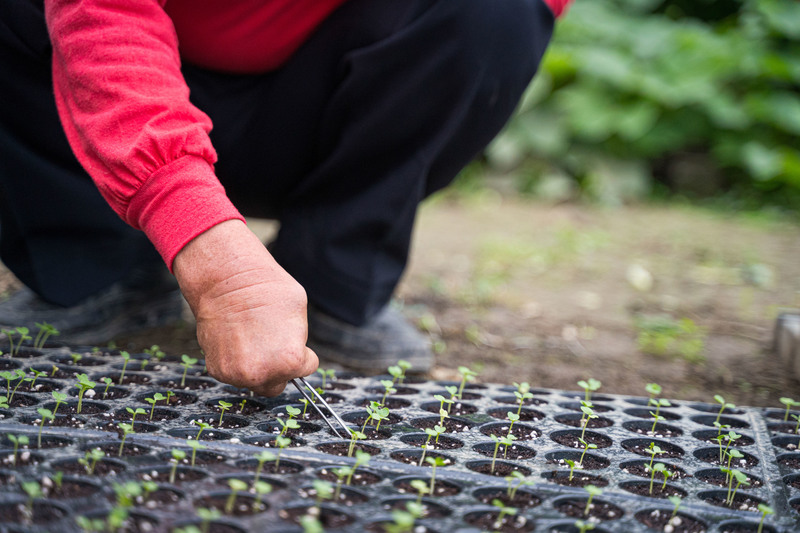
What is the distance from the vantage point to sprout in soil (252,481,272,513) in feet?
2.75

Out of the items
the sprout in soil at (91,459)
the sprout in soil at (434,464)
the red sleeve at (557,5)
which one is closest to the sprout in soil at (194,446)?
the sprout in soil at (91,459)

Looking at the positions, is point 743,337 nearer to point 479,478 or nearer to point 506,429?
point 506,429

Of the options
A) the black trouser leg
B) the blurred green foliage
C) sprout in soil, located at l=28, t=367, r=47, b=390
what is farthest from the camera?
the blurred green foliage

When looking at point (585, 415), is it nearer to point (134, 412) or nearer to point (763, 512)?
point (763, 512)

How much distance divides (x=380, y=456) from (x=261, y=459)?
0.19 meters

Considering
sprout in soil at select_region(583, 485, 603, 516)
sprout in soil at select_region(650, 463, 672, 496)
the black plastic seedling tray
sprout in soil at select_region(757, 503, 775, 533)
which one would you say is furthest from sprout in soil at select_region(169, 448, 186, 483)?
sprout in soil at select_region(757, 503, 775, 533)

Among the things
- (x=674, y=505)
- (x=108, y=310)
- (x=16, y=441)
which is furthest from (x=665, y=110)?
(x=16, y=441)

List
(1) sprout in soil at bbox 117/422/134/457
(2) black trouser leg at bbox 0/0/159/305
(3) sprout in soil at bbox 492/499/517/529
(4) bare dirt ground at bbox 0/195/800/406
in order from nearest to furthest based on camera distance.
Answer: (3) sprout in soil at bbox 492/499/517/529
(1) sprout in soil at bbox 117/422/134/457
(2) black trouser leg at bbox 0/0/159/305
(4) bare dirt ground at bbox 0/195/800/406

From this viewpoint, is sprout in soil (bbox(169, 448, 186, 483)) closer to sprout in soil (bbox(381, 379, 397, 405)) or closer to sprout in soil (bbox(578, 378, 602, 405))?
sprout in soil (bbox(381, 379, 397, 405))

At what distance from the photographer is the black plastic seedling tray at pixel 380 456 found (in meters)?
0.86

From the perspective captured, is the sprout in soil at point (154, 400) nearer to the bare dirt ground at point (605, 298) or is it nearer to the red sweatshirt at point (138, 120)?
the red sweatshirt at point (138, 120)

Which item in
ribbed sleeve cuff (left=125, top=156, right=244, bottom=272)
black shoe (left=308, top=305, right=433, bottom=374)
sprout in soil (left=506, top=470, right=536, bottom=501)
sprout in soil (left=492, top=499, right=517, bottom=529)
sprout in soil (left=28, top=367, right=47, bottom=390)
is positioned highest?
ribbed sleeve cuff (left=125, top=156, right=244, bottom=272)

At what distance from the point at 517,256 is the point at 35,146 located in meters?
2.17

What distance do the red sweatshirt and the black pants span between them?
434 millimetres
